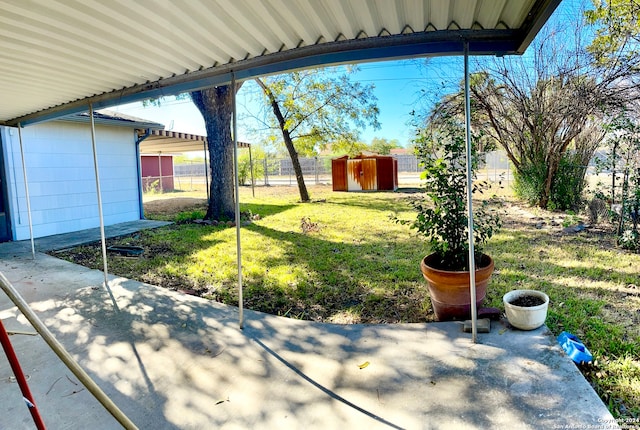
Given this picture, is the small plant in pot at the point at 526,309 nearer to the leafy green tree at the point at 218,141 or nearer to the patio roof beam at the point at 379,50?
the patio roof beam at the point at 379,50

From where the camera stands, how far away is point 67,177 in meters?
7.68

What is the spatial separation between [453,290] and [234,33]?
2508 millimetres

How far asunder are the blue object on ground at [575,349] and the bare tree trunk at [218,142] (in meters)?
7.47

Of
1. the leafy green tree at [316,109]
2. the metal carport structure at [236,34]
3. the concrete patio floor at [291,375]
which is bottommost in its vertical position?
the concrete patio floor at [291,375]

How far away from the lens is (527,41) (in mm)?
2199

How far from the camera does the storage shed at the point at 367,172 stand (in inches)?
634

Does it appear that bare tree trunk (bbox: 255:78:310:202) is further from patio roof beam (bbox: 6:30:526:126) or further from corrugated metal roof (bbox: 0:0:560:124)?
patio roof beam (bbox: 6:30:526:126)

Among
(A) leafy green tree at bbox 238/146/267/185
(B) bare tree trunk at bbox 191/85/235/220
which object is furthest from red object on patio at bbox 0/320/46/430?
(A) leafy green tree at bbox 238/146/267/185

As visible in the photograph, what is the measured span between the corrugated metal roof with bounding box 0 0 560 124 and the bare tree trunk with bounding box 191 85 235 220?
5492 millimetres

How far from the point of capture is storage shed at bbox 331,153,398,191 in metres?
16.1

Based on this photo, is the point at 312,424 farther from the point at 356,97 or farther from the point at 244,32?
the point at 356,97

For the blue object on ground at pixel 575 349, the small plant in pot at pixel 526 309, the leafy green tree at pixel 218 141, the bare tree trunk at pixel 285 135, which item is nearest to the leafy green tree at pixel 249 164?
the bare tree trunk at pixel 285 135

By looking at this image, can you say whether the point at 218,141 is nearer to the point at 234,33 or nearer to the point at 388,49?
the point at 234,33

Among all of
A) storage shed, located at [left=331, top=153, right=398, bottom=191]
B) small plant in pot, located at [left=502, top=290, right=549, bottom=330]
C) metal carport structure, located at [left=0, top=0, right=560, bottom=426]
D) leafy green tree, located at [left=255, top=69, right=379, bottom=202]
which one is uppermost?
leafy green tree, located at [left=255, top=69, right=379, bottom=202]
